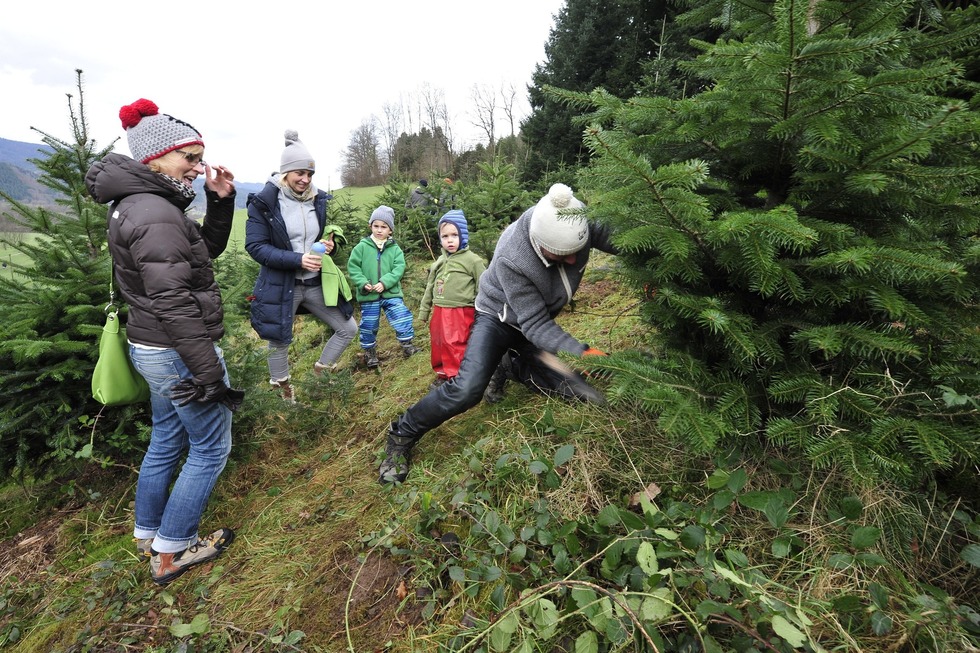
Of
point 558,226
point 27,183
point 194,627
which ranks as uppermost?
point 27,183

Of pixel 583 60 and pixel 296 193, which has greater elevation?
pixel 583 60

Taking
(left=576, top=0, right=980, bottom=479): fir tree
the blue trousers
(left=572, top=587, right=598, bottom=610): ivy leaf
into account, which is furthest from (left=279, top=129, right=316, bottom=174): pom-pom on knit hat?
(left=572, top=587, right=598, bottom=610): ivy leaf

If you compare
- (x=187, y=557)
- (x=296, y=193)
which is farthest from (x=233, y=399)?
(x=296, y=193)

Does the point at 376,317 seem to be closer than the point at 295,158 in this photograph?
No

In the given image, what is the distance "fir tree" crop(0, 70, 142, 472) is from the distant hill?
0.09m

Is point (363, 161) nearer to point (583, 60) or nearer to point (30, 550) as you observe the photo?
point (583, 60)

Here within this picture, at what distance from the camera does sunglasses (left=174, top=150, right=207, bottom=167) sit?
2254mm

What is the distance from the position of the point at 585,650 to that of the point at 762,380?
122 centimetres

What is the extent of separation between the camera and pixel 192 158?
2318mm

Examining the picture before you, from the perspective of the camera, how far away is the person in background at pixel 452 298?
351 centimetres

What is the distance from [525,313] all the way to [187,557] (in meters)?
2.47

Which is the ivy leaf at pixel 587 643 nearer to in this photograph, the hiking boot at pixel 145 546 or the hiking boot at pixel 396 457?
the hiking boot at pixel 396 457

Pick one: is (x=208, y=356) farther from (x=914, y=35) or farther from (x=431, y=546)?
(x=914, y=35)

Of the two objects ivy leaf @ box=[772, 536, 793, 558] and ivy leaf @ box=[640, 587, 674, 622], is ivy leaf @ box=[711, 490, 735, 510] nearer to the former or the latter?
ivy leaf @ box=[772, 536, 793, 558]
